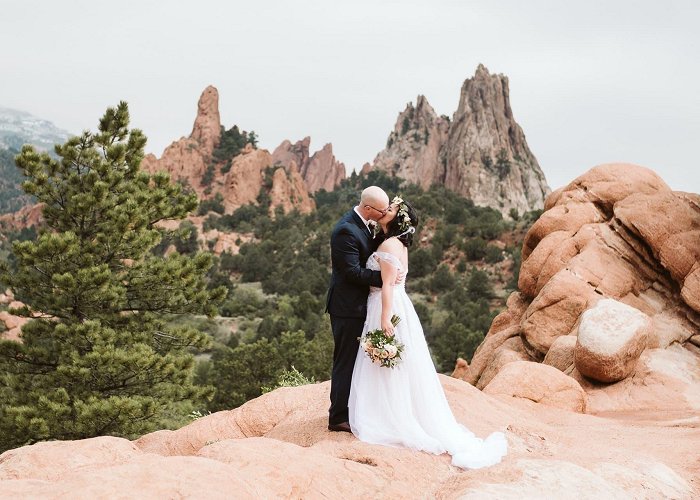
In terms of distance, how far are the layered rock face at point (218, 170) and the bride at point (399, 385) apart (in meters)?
82.2

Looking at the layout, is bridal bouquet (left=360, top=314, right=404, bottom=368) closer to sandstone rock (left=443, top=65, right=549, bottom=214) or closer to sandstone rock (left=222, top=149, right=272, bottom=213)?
sandstone rock (left=222, top=149, right=272, bottom=213)

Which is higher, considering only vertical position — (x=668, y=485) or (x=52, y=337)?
(x=668, y=485)

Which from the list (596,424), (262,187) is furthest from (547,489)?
(262,187)

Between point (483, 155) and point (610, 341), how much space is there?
304 feet

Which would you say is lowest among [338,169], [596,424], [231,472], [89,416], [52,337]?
[89,416]

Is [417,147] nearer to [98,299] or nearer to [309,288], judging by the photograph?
[309,288]

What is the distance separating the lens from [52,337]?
48.1 ft

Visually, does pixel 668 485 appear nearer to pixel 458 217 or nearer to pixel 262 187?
pixel 458 217

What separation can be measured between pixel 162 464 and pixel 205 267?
13.4 metres

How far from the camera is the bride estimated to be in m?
5.06

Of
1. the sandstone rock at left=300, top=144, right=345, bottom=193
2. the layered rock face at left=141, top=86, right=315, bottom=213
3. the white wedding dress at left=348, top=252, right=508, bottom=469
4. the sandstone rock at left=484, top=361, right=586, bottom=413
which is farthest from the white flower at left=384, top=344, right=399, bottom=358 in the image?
the sandstone rock at left=300, top=144, right=345, bottom=193

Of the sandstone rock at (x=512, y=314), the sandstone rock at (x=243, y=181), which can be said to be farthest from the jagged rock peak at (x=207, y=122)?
the sandstone rock at (x=512, y=314)

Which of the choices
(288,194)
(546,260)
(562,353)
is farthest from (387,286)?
(288,194)

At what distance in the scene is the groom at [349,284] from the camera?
5.15 metres
